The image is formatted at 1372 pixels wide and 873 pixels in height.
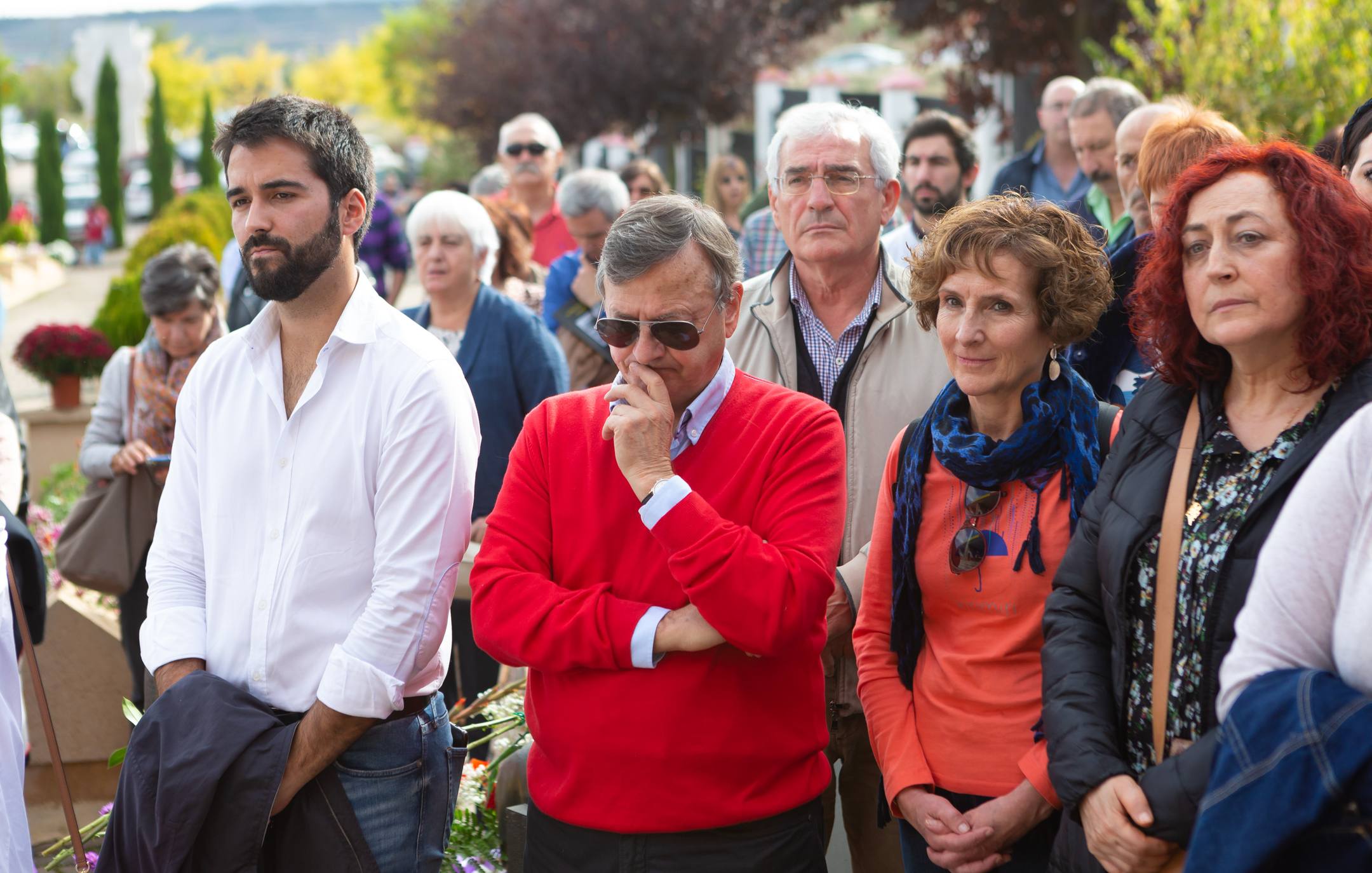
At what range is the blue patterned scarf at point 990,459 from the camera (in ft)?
8.87

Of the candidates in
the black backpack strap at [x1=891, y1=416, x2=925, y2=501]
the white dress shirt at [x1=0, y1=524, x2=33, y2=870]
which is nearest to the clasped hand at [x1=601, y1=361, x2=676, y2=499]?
the black backpack strap at [x1=891, y1=416, x2=925, y2=501]

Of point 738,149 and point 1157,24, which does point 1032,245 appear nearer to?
point 1157,24

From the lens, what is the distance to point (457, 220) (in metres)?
5.48

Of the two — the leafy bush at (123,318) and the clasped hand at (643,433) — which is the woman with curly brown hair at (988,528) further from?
the leafy bush at (123,318)

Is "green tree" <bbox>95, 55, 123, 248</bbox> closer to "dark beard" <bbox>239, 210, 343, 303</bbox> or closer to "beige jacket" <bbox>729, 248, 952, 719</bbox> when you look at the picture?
"beige jacket" <bbox>729, 248, 952, 719</bbox>

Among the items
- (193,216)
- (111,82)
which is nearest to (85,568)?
(193,216)

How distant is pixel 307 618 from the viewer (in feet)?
9.28

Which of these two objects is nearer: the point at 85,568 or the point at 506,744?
the point at 506,744

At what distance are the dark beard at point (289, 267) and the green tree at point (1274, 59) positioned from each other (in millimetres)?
6328

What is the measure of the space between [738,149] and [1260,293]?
1992 cm

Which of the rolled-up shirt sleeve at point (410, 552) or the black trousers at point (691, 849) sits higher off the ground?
the rolled-up shirt sleeve at point (410, 552)

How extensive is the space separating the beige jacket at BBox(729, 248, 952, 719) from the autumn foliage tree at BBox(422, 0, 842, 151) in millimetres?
16214

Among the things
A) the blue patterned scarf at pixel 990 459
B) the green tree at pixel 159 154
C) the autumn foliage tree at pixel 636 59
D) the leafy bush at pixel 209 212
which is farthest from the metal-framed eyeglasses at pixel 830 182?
the green tree at pixel 159 154

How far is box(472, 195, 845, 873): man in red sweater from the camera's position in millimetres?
2490
